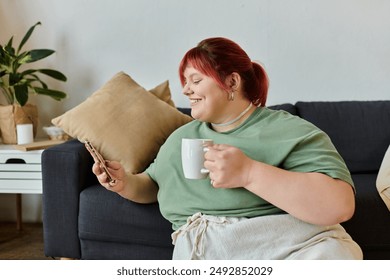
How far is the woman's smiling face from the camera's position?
141 cm

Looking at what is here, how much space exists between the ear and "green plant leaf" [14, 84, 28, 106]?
5.10 ft

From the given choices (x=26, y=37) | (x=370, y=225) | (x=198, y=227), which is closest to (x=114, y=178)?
(x=198, y=227)

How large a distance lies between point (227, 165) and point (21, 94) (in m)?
1.75

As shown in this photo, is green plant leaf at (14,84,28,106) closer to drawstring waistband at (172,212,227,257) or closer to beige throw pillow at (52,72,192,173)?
beige throw pillow at (52,72,192,173)

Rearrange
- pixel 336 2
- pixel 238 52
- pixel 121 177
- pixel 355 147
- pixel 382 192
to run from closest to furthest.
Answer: pixel 238 52 → pixel 121 177 → pixel 382 192 → pixel 355 147 → pixel 336 2

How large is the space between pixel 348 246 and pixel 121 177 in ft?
2.17

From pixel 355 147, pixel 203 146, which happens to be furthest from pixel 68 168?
pixel 355 147

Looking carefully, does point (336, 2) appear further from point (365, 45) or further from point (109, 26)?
point (109, 26)

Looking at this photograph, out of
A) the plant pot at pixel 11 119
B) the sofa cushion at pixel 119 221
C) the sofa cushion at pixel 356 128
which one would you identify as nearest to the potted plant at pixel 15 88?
the plant pot at pixel 11 119

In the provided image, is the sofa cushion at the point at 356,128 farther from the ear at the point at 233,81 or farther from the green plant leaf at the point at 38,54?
the green plant leaf at the point at 38,54

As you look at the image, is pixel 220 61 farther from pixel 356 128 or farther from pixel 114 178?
pixel 356 128

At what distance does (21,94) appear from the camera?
2.65 meters

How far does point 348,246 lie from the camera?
1325 millimetres

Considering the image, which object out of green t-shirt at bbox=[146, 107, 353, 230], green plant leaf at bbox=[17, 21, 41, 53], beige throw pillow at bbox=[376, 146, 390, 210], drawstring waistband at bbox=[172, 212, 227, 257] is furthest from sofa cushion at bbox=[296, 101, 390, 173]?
green plant leaf at bbox=[17, 21, 41, 53]
